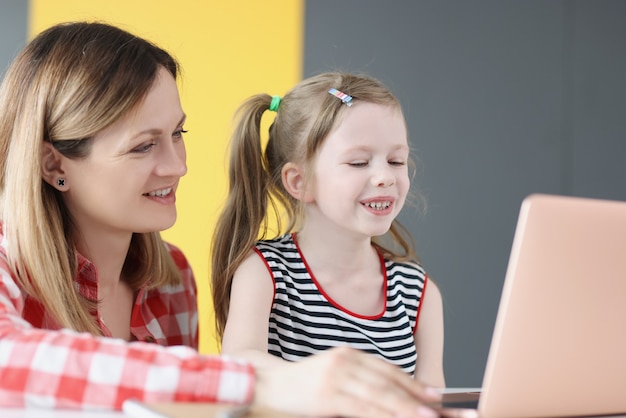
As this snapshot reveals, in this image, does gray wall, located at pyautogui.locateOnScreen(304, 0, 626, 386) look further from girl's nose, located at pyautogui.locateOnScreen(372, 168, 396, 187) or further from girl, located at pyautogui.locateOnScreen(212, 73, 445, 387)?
girl's nose, located at pyautogui.locateOnScreen(372, 168, 396, 187)

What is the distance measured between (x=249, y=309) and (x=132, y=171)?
0.31m

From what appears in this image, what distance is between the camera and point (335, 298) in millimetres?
1522

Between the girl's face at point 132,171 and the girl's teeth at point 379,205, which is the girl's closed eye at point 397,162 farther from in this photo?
the girl's face at point 132,171

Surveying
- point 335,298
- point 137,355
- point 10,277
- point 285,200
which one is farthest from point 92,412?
point 285,200

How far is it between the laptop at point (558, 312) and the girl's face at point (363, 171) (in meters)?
0.64

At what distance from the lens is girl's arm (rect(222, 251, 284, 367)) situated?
4.44 ft

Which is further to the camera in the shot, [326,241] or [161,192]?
[326,241]

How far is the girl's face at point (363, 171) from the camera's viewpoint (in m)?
1.46

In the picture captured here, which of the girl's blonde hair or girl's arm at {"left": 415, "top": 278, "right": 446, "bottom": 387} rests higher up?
the girl's blonde hair

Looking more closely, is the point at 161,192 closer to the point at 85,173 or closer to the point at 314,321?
the point at 85,173

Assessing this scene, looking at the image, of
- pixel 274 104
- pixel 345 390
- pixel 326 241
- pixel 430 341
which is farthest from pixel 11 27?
pixel 345 390

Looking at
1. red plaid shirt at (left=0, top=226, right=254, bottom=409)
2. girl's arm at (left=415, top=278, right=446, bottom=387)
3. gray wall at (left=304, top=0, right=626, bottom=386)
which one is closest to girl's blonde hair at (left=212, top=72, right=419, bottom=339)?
girl's arm at (left=415, top=278, right=446, bottom=387)

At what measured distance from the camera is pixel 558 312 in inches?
32.2

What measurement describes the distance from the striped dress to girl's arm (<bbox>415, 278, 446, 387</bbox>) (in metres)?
0.02
